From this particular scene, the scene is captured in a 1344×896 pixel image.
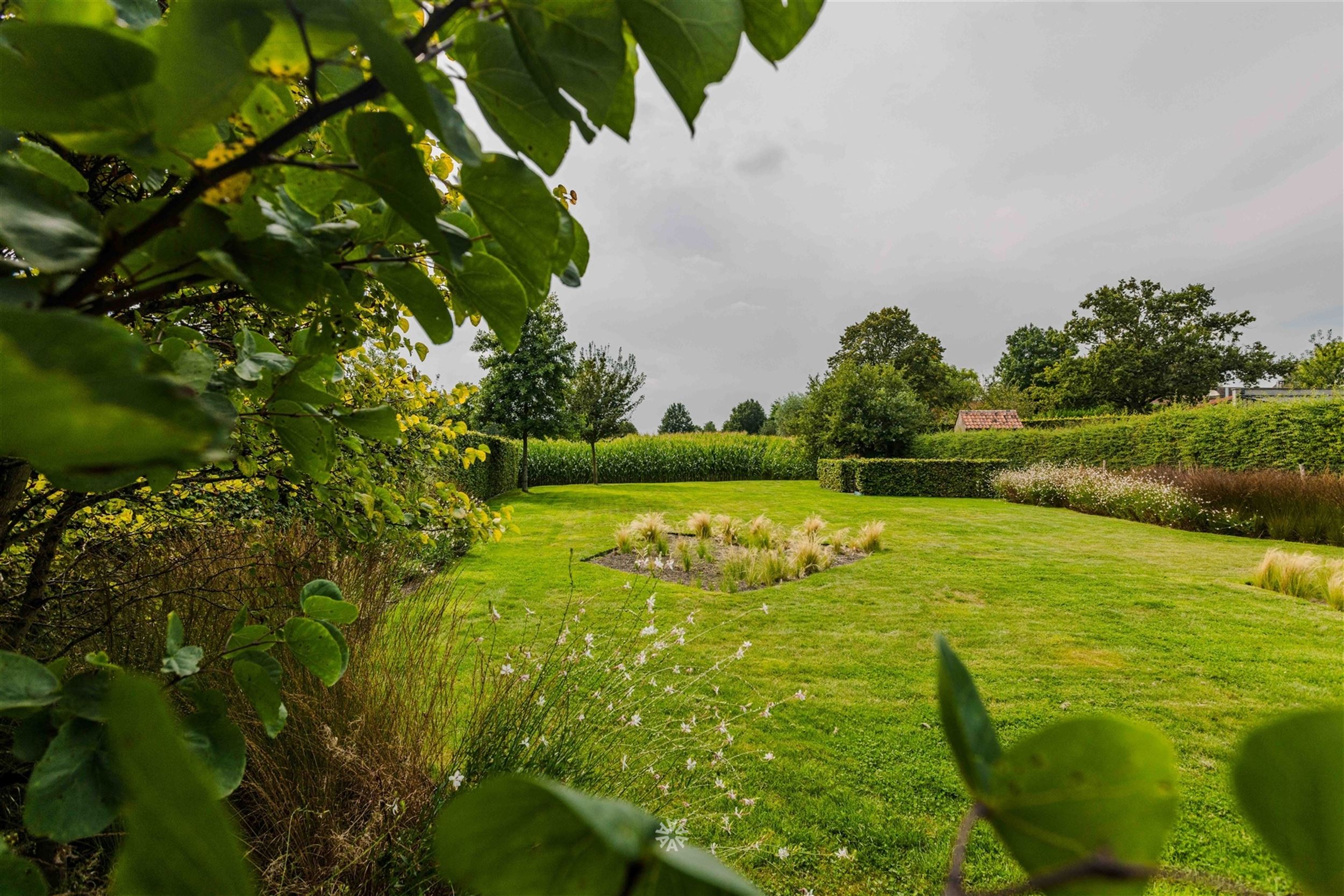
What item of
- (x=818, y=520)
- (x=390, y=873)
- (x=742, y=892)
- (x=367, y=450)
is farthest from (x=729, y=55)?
(x=818, y=520)

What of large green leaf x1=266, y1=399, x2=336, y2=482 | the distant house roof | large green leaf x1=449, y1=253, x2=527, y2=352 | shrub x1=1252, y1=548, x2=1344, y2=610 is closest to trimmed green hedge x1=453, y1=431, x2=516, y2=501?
large green leaf x1=266, y1=399, x2=336, y2=482

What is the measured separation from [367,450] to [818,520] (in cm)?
784

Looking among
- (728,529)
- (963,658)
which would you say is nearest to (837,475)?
(728,529)

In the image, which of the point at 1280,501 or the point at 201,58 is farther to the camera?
the point at 1280,501

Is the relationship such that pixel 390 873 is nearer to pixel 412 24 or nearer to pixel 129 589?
pixel 129 589

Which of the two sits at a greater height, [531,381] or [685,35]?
[531,381]

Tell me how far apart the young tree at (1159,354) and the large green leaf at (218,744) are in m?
39.3

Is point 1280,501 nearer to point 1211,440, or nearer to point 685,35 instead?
point 1211,440

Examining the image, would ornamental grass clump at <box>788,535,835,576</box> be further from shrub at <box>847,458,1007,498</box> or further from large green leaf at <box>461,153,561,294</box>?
shrub at <box>847,458,1007,498</box>

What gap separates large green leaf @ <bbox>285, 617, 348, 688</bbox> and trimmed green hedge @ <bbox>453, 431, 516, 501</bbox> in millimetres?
8006

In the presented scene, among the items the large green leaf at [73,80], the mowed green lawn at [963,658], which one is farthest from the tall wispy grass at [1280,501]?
the large green leaf at [73,80]

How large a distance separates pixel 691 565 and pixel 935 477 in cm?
1184

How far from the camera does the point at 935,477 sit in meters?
17.4

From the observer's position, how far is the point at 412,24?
0.47 meters
